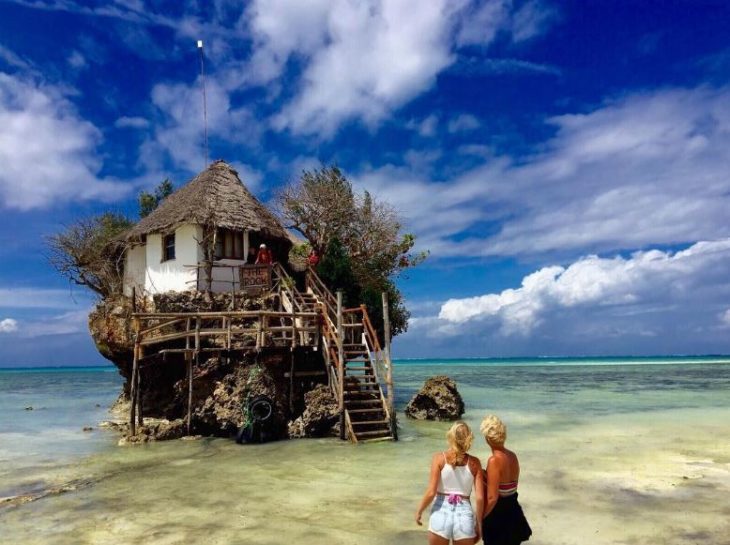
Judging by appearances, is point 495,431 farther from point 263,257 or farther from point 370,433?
point 263,257

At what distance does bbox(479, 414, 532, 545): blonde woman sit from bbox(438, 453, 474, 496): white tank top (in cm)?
17

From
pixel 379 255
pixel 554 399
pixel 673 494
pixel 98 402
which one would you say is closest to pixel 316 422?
pixel 673 494

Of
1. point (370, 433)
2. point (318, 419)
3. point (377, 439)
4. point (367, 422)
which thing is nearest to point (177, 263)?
point (318, 419)

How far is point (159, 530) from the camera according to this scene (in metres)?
8.48

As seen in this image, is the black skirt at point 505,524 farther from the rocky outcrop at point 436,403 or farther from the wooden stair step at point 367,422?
the rocky outcrop at point 436,403

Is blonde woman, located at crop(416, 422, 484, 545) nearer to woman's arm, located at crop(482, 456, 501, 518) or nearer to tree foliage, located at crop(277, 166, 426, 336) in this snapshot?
woman's arm, located at crop(482, 456, 501, 518)

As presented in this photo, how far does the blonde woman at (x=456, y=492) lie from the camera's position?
4.80 m

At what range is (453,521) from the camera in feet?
15.8

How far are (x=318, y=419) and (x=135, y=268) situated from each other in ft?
41.1

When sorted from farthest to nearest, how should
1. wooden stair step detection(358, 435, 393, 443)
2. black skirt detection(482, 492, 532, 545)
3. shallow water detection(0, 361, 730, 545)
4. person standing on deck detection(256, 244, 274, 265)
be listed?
person standing on deck detection(256, 244, 274, 265) < wooden stair step detection(358, 435, 393, 443) < shallow water detection(0, 361, 730, 545) < black skirt detection(482, 492, 532, 545)

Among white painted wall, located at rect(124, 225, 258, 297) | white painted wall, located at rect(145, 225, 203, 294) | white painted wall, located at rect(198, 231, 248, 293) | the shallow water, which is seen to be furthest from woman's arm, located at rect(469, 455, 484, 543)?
white painted wall, located at rect(145, 225, 203, 294)

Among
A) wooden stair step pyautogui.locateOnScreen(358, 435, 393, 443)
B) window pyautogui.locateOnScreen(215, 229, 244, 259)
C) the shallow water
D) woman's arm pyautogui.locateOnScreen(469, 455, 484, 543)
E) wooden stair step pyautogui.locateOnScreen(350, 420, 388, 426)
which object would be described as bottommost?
the shallow water

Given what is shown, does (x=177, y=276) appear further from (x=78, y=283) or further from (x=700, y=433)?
(x=700, y=433)

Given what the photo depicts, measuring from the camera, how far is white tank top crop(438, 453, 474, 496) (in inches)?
192
